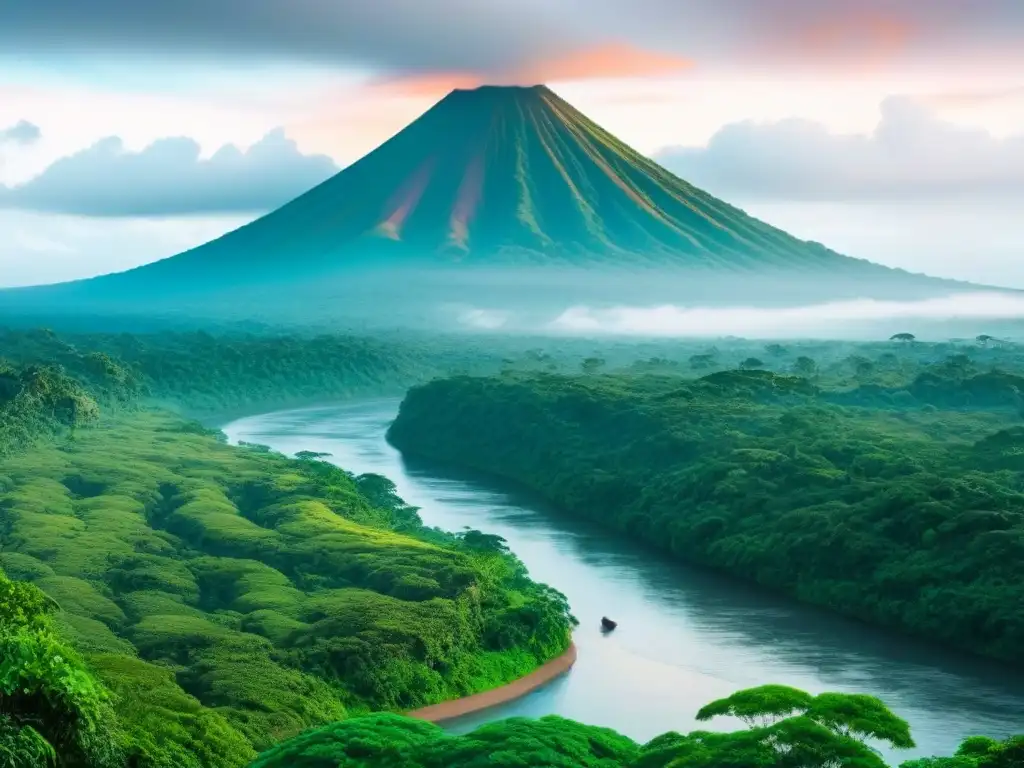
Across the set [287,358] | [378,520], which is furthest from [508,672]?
[287,358]

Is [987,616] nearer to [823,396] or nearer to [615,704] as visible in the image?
[615,704]

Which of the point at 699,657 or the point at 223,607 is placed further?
the point at 699,657

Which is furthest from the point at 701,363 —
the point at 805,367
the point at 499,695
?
the point at 499,695

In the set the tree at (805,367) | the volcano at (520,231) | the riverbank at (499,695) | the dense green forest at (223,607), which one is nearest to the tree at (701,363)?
the tree at (805,367)

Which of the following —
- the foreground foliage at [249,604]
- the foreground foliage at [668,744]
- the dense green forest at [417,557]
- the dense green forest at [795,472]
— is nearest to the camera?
the foreground foliage at [668,744]

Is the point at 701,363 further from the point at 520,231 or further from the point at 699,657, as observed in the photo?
the point at 699,657

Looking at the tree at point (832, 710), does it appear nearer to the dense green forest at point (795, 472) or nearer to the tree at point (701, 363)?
the dense green forest at point (795, 472)

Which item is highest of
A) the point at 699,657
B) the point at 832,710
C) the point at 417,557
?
the point at 832,710
